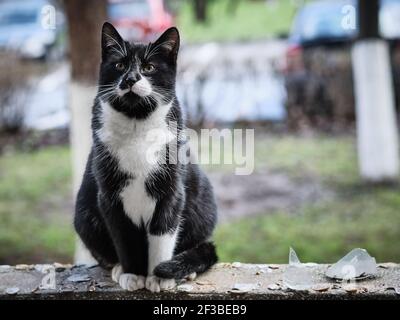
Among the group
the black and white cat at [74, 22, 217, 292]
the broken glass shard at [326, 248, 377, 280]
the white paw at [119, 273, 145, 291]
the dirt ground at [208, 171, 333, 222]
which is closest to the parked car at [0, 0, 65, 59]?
the dirt ground at [208, 171, 333, 222]

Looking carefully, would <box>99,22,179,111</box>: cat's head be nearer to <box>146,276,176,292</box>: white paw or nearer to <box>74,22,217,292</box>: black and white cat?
<box>74,22,217,292</box>: black and white cat

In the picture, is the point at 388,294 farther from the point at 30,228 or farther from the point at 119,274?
the point at 30,228

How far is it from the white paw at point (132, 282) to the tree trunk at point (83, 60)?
75cm

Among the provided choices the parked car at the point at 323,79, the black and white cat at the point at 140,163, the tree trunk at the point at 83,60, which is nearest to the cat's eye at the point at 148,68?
the black and white cat at the point at 140,163

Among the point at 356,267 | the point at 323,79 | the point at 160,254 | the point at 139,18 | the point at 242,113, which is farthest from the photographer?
the point at 323,79

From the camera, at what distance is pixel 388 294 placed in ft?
4.73

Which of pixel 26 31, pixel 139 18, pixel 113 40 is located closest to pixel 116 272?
pixel 113 40

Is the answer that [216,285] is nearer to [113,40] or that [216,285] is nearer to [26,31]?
[113,40]

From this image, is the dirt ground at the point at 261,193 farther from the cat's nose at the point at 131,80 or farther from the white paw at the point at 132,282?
the cat's nose at the point at 131,80

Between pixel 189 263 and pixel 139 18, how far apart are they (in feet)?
4.23

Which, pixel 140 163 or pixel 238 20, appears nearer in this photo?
pixel 140 163

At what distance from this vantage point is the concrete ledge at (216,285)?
1442 millimetres

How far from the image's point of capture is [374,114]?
3074mm

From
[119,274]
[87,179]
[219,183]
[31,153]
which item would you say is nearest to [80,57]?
[87,179]
